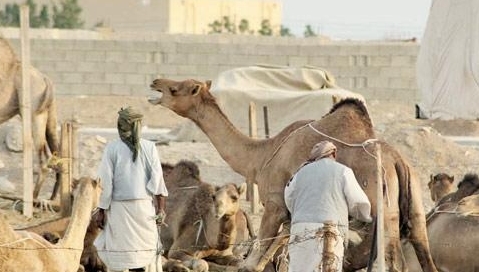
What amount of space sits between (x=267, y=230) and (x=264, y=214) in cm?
25

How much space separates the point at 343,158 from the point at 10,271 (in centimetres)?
318

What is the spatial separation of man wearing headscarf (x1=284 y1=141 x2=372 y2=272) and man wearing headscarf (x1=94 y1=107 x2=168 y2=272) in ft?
5.26

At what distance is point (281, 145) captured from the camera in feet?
45.2

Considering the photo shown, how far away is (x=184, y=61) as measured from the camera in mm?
33281

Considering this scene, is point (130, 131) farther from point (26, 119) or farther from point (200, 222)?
point (26, 119)

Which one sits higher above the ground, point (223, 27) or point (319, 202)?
point (319, 202)

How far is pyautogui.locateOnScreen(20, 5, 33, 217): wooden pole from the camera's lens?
714 inches

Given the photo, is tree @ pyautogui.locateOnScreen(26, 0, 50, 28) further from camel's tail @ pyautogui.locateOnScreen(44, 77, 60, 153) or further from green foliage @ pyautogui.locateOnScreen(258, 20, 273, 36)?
camel's tail @ pyautogui.locateOnScreen(44, 77, 60, 153)

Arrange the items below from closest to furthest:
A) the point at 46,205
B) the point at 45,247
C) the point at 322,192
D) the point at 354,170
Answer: the point at 322,192, the point at 45,247, the point at 354,170, the point at 46,205

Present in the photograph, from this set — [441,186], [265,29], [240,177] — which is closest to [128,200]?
[441,186]

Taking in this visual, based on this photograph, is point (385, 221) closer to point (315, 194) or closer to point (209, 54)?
point (315, 194)

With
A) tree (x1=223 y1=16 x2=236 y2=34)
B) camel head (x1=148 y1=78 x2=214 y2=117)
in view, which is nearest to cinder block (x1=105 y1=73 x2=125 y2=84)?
camel head (x1=148 y1=78 x2=214 y2=117)

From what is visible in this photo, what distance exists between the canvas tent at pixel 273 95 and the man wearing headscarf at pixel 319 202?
1290 cm

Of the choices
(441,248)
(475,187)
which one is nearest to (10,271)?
(441,248)
